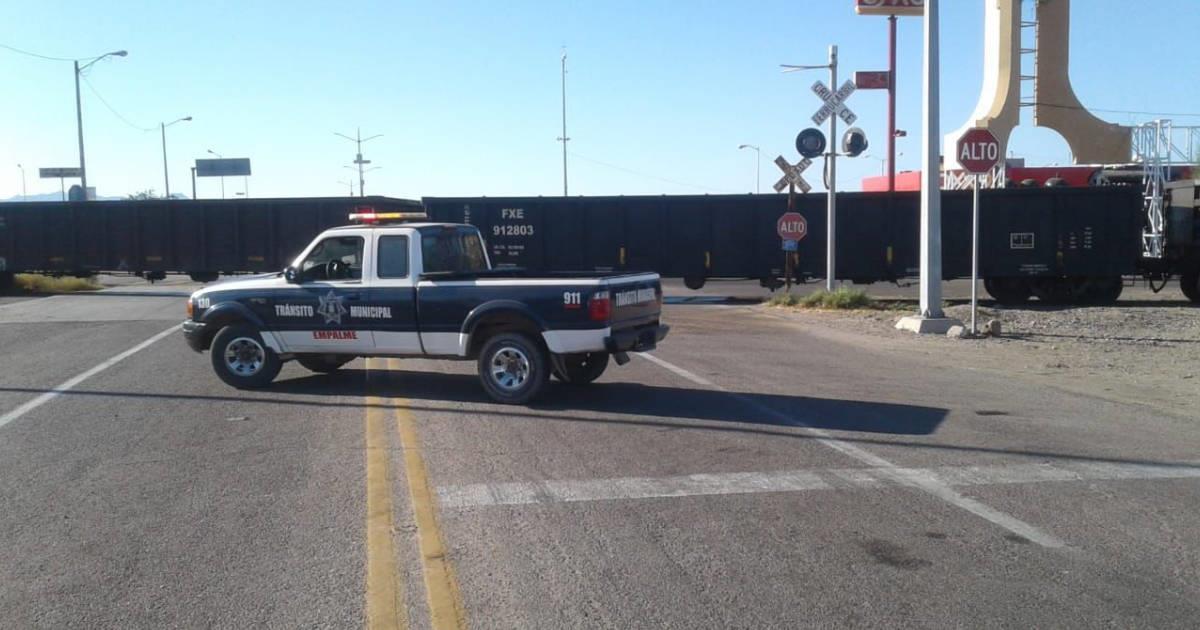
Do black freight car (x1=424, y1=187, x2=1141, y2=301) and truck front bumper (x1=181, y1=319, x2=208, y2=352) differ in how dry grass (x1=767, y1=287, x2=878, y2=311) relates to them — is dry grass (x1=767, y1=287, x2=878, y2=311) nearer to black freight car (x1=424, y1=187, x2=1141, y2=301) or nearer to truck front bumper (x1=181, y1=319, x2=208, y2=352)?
black freight car (x1=424, y1=187, x2=1141, y2=301)

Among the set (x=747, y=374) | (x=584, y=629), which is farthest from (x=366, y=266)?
(x=584, y=629)

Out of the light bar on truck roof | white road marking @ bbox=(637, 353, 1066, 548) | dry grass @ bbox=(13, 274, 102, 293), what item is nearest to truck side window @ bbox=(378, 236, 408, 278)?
the light bar on truck roof

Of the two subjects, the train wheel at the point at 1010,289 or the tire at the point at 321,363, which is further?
the train wheel at the point at 1010,289

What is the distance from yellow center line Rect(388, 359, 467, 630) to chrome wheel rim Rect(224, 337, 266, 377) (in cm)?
364

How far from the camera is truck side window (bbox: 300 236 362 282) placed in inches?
466

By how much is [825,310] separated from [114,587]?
20017 millimetres

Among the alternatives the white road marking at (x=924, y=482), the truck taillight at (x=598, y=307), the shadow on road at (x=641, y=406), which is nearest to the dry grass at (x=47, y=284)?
the shadow on road at (x=641, y=406)

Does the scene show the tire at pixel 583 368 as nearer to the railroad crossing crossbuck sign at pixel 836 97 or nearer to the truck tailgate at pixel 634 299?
the truck tailgate at pixel 634 299

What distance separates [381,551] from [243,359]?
22.7 ft

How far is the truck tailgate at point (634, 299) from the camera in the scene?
10.9 m

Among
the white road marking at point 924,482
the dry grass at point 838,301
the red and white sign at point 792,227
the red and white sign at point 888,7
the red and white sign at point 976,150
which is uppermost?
the red and white sign at point 888,7

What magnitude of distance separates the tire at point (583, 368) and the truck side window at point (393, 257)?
200 cm

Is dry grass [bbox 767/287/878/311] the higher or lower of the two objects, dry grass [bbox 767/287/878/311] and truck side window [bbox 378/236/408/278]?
the lower

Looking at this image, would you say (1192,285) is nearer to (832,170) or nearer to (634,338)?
(832,170)
